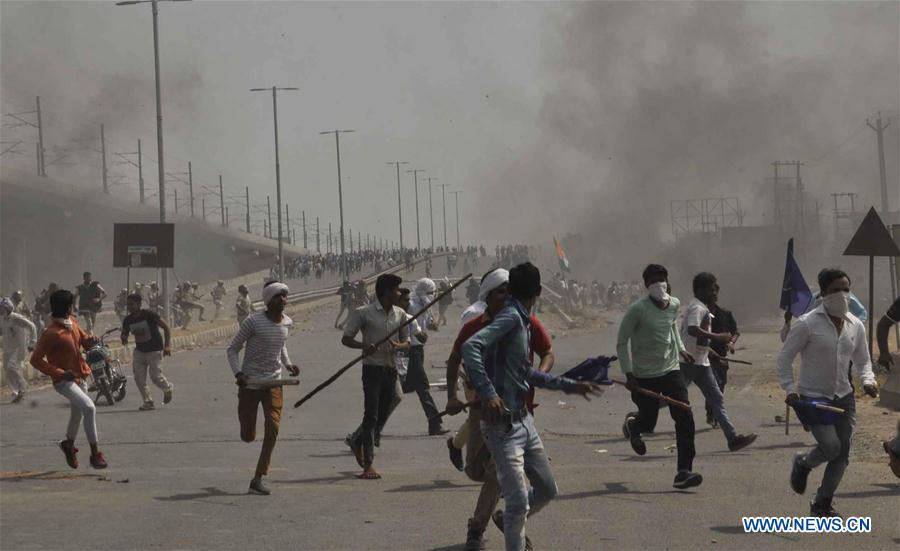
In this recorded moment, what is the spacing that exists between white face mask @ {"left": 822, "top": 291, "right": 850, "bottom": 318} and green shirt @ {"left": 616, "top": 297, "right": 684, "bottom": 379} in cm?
174

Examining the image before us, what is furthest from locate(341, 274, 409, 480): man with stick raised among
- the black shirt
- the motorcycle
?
the motorcycle

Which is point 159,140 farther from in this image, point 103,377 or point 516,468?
point 516,468

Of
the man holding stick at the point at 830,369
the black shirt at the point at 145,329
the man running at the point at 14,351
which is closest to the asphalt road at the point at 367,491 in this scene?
the man holding stick at the point at 830,369

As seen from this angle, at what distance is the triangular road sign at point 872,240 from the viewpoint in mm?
14172

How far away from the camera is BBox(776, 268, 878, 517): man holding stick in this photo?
7953 mm

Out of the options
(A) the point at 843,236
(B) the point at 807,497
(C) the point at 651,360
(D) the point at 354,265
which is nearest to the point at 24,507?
(C) the point at 651,360

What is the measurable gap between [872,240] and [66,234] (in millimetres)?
66438

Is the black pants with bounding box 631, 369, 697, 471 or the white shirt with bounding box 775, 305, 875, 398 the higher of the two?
the white shirt with bounding box 775, 305, 875, 398

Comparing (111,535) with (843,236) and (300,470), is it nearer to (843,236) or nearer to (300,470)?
(300,470)

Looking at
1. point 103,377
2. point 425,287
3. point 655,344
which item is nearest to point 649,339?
point 655,344

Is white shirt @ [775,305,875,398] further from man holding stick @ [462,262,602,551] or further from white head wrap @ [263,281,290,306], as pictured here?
white head wrap @ [263,281,290,306]

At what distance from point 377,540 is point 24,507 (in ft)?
9.38

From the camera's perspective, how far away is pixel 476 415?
733 centimetres

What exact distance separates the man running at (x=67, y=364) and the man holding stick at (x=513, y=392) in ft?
15.6
